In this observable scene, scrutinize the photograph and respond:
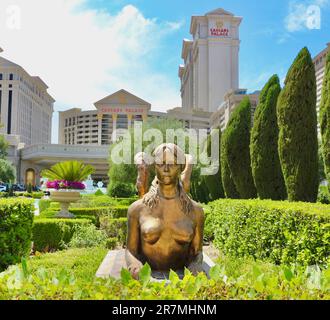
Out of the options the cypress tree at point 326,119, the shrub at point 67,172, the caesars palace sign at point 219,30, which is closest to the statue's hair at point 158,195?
the cypress tree at point 326,119

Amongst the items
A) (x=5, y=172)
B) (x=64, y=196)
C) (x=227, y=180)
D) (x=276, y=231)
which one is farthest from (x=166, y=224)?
(x=5, y=172)

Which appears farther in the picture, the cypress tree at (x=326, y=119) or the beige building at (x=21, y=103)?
the beige building at (x=21, y=103)

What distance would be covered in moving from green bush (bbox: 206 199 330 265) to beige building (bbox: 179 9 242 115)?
93430 millimetres

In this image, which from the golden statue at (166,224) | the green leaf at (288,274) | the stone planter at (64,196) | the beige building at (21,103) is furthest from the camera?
the beige building at (21,103)

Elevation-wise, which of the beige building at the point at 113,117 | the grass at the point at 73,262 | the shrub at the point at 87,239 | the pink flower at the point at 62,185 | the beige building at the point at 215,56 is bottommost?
the shrub at the point at 87,239

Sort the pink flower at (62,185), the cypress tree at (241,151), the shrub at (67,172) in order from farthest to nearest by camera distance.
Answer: the cypress tree at (241,151) < the shrub at (67,172) < the pink flower at (62,185)

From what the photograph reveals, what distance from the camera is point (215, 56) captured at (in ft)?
339

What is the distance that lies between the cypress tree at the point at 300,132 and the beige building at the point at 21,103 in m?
78.0

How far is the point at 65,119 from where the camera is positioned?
108 meters

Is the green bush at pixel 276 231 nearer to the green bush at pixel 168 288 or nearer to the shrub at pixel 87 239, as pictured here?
the green bush at pixel 168 288

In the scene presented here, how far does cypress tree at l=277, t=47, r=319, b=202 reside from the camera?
9.39 metres

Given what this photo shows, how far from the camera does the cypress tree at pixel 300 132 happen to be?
30.8 feet
